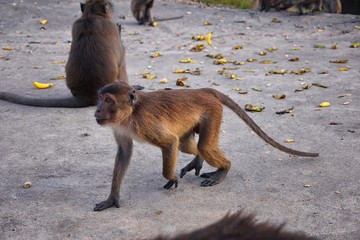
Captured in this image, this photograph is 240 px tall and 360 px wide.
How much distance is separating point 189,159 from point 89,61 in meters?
1.98

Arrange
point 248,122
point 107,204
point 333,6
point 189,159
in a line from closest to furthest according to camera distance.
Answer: point 107,204 < point 248,122 < point 189,159 < point 333,6

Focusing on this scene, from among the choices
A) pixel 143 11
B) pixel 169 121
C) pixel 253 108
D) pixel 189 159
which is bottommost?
pixel 189 159

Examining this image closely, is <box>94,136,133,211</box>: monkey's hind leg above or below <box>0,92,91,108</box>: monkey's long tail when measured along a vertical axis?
above

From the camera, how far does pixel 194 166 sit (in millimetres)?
4430

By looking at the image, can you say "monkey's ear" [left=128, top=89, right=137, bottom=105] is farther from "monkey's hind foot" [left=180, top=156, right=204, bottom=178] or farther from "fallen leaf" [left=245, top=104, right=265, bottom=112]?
"fallen leaf" [left=245, top=104, right=265, bottom=112]

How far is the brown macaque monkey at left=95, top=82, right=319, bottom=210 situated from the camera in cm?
373

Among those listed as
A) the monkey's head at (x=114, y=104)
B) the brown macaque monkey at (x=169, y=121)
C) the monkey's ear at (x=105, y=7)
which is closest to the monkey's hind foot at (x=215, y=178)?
the brown macaque monkey at (x=169, y=121)

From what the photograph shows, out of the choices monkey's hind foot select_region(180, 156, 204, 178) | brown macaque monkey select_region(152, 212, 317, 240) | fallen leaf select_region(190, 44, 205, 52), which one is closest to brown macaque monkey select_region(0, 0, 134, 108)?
monkey's hind foot select_region(180, 156, 204, 178)

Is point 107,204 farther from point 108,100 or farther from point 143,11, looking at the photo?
point 143,11

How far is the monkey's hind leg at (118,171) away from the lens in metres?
3.82

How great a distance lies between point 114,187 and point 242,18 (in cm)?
964

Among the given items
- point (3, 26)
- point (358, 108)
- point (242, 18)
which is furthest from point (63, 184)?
point (242, 18)

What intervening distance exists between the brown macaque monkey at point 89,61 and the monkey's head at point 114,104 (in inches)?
94.7

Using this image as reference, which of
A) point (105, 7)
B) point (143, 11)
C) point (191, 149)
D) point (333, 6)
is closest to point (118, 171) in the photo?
point (191, 149)
